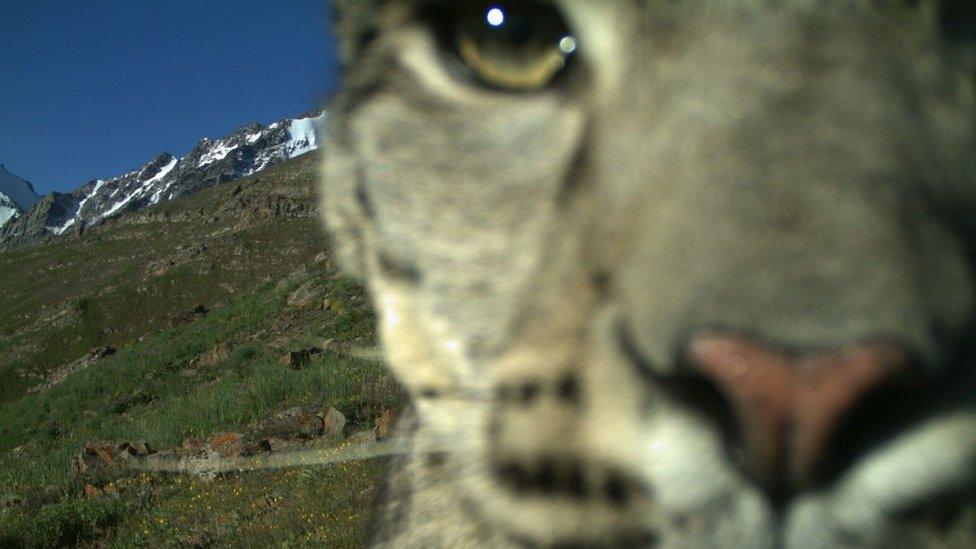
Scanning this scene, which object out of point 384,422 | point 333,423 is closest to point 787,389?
point 384,422

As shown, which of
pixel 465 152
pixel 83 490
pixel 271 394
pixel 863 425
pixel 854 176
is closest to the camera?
pixel 863 425

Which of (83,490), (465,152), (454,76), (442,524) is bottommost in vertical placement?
(83,490)

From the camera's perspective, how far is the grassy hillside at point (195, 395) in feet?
34.0

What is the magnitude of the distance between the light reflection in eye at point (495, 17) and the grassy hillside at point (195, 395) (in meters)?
7.23

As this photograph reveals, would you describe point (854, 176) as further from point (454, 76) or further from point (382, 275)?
point (382, 275)

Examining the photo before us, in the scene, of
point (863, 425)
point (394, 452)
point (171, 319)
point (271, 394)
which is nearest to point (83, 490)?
point (271, 394)

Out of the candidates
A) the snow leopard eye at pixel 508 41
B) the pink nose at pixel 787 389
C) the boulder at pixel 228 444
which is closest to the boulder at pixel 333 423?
the boulder at pixel 228 444

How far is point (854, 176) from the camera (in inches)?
48.6

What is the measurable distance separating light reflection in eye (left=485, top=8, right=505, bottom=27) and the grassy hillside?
23.7 ft

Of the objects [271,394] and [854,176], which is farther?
[271,394]

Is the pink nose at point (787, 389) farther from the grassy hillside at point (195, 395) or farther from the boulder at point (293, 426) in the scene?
the boulder at point (293, 426)

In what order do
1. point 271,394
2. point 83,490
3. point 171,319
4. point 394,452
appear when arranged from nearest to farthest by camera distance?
point 394,452, point 83,490, point 271,394, point 171,319

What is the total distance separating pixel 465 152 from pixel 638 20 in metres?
0.55

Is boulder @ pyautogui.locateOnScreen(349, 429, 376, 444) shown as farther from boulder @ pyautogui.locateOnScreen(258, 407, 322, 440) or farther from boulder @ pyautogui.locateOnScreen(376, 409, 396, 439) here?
boulder @ pyautogui.locateOnScreen(258, 407, 322, 440)
